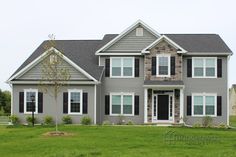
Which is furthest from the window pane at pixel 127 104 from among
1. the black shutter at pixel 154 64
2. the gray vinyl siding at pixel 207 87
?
the gray vinyl siding at pixel 207 87

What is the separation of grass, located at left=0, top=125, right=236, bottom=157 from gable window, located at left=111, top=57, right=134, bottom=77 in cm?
1287

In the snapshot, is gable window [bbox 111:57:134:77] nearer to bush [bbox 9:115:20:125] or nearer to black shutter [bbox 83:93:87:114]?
black shutter [bbox 83:93:87:114]

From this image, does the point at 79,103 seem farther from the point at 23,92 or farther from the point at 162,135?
the point at 162,135

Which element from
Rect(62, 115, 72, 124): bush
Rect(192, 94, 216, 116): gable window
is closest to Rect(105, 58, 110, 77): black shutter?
Rect(62, 115, 72, 124): bush

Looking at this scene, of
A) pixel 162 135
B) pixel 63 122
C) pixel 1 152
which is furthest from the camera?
pixel 63 122

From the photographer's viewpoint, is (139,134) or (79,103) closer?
(139,134)

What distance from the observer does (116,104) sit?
38094 mm

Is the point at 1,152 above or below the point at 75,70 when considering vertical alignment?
below

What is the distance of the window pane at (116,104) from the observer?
37.9m

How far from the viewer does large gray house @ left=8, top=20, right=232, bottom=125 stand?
36.9 meters

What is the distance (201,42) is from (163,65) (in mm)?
4555

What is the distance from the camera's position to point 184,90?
3803cm

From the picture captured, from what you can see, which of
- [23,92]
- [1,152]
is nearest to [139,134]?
[1,152]

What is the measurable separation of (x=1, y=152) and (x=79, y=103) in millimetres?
18428
